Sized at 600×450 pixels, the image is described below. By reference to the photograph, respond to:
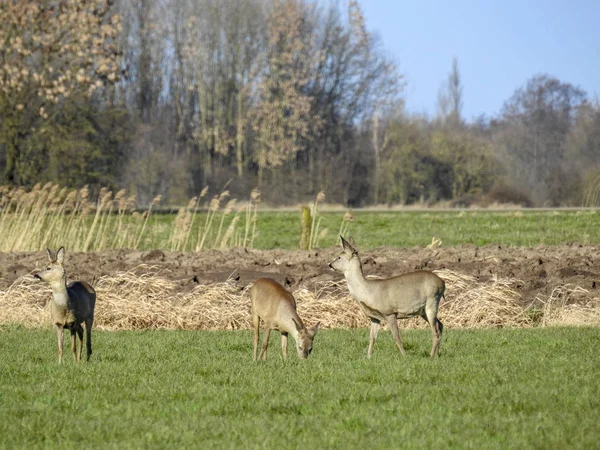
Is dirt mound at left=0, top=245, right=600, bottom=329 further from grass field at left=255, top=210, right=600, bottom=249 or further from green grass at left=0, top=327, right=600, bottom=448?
grass field at left=255, top=210, right=600, bottom=249

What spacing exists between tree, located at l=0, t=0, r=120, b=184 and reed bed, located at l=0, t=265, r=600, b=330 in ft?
77.7

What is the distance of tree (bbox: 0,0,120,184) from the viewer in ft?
128

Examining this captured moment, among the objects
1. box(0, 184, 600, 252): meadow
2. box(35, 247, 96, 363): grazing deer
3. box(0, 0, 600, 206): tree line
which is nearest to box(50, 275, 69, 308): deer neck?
box(35, 247, 96, 363): grazing deer

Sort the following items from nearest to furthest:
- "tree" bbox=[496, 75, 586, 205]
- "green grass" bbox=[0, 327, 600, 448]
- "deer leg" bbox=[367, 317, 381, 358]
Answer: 1. "green grass" bbox=[0, 327, 600, 448]
2. "deer leg" bbox=[367, 317, 381, 358]
3. "tree" bbox=[496, 75, 586, 205]

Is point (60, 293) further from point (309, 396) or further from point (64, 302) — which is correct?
point (309, 396)

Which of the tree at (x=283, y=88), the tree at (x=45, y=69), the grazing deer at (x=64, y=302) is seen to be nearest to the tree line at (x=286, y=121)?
the tree at (x=283, y=88)

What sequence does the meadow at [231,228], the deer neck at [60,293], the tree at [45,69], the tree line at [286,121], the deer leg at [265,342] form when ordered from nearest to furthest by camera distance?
the deer neck at [60,293]
the deer leg at [265,342]
the meadow at [231,228]
the tree at [45,69]
the tree line at [286,121]

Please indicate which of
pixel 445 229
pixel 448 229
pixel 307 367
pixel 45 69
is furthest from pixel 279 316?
pixel 45 69

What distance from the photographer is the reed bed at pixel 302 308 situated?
48.5 feet

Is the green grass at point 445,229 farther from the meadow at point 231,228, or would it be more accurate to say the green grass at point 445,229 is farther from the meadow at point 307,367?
the meadow at point 307,367

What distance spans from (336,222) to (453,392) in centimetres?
3182

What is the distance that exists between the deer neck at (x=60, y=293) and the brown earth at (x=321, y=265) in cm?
484

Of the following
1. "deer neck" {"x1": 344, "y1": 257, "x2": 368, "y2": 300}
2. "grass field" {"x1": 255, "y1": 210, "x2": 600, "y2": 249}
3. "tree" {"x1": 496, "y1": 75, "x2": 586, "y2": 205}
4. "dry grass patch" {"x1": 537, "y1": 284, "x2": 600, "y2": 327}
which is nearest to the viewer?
"deer neck" {"x1": 344, "y1": 257, "x2": 368, "y2": 300}

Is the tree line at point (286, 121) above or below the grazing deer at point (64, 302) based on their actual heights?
above
